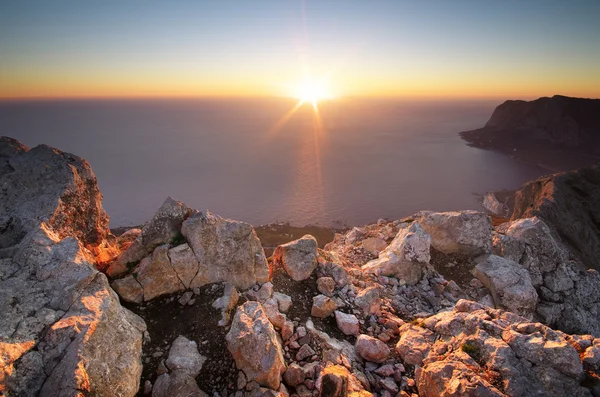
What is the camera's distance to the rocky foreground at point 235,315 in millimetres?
6191

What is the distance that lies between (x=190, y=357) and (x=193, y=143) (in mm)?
170598

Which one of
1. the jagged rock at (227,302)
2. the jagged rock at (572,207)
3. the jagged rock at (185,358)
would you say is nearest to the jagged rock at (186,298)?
the jagged rock at (227,302)

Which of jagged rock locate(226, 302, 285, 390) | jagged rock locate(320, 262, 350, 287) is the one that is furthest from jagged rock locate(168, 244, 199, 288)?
jagged rock locate(320, 262, 350, 287)

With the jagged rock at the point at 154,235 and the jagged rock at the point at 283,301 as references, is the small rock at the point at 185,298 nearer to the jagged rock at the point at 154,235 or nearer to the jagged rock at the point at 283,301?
the jagged rock at the point at 154,235

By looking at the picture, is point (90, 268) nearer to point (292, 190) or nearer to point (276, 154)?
point (292, 190)

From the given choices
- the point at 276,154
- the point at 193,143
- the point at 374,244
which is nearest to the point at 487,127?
the point at 276,154

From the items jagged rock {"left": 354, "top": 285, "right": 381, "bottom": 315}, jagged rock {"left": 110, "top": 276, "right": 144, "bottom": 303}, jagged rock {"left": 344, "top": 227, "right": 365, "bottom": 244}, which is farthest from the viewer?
jagged rock {"left": 344, "top": 227, "right": 365, "bottom": 244}

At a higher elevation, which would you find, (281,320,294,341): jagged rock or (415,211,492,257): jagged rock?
(415,211,492,257): jagged rock

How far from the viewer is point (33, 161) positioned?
9.60m

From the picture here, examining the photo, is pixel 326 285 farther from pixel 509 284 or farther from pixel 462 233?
pixel 462 233

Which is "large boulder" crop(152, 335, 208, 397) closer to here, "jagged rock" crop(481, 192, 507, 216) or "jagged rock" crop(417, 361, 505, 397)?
"jagged rock" crop(417, 361, 505, 397)

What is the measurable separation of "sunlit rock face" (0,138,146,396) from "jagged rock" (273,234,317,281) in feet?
16.3

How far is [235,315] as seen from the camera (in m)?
7.63

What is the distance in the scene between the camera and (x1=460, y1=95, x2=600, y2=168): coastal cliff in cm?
12162
